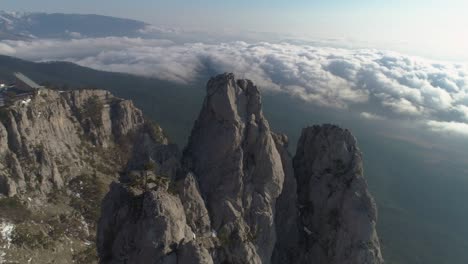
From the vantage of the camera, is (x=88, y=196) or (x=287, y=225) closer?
(x=287, y=225)

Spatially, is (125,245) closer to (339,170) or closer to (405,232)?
(339,170)

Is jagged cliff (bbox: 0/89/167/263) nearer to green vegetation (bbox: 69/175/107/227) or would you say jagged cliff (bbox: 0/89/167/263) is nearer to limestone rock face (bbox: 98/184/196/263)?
green vegetation (bbox: 69/175/107/227)

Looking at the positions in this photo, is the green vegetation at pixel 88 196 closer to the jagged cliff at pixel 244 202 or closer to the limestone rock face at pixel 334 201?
the jagged cliff at pixel 244 202

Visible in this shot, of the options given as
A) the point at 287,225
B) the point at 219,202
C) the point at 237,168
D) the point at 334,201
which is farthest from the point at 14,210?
the point at 334,201

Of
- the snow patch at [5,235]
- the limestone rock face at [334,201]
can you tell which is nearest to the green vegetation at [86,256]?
the snow patch at [5,235]

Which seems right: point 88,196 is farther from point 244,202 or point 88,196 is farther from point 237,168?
point 244,202

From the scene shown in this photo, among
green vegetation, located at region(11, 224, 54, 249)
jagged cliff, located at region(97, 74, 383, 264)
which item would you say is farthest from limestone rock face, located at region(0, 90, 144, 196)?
jagged cliff, located at region(97, 74, 383, 264)
